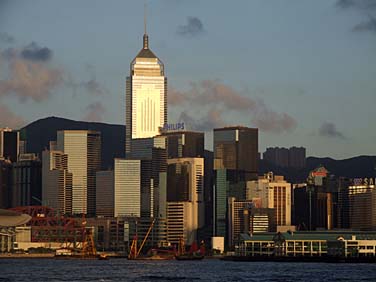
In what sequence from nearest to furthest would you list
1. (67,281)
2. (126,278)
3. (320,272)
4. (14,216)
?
(67,281)
(126,278)
(320,272)
(14,216)

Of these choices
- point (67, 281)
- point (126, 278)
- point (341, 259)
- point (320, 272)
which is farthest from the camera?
point (341, 259)

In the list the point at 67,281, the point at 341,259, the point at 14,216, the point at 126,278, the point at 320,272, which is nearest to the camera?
the point at 67,281

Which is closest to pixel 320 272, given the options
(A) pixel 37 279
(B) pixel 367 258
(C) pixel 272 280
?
(C) pixel 272 280

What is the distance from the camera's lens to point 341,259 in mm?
182125

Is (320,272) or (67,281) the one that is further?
(320,272)

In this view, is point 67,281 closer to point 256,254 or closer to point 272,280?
point 272,280

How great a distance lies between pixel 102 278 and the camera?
118688 millimetres

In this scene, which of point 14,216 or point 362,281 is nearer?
point 362,281

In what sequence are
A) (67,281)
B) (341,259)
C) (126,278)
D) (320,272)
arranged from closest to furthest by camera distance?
(67,281), (126,278), (320,272), (341,259)

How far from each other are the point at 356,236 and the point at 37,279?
83310 mm

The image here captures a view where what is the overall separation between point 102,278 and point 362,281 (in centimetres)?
2554

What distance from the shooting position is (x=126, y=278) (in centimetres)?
12025

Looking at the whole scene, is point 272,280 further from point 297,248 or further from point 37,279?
point 297,248

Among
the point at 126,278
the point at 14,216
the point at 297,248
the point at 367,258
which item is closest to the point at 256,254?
the point at 297,248
